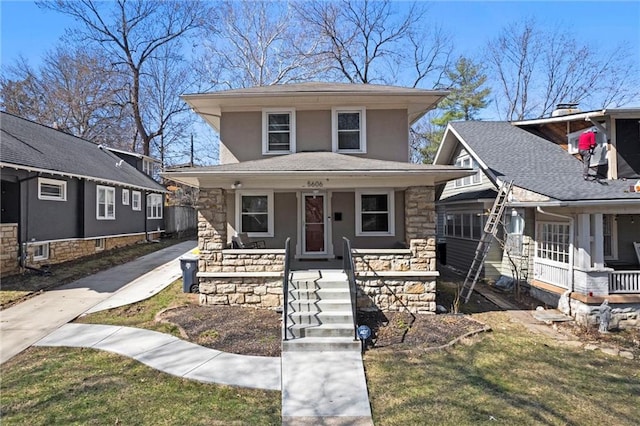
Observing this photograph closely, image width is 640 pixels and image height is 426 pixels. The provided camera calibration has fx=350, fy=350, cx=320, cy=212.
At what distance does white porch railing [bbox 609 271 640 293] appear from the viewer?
9180mm

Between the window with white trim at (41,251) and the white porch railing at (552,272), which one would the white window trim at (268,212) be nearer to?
the window with white trim at (41,251)

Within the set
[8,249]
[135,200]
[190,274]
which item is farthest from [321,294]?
[135,200]

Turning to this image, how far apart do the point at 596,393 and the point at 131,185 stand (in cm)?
1898

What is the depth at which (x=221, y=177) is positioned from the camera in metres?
8.38

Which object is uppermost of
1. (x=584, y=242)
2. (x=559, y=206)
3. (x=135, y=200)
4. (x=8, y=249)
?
(x=135, y=200)

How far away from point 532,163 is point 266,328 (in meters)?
10.7

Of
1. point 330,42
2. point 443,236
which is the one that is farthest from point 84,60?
point 443,236

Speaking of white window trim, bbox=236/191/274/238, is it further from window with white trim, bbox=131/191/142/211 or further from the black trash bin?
window with white trim, bbox=131/191/142/211

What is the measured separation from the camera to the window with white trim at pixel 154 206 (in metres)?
20.8

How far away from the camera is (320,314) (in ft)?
23.2

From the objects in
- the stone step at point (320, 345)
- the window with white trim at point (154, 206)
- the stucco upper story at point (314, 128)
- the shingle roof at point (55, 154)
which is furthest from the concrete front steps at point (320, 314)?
the window with white trim at point (154, 206)

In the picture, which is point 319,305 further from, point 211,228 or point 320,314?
point 211,228

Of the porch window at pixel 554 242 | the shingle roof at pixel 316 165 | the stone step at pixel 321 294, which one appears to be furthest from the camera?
the porch window at pixel 554 242

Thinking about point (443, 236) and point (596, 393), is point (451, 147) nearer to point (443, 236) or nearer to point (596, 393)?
point (443, 236)
